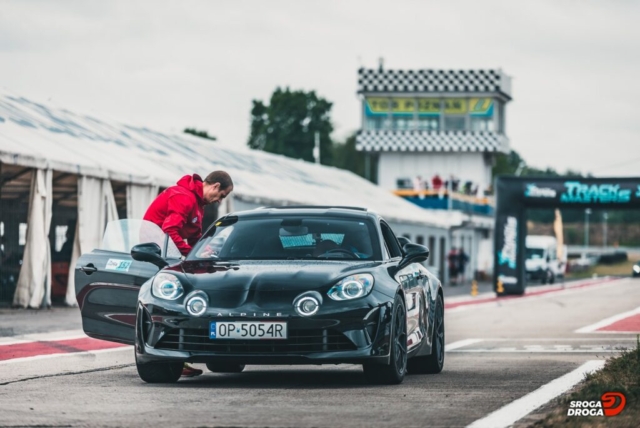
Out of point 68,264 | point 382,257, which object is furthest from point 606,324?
point 382,257

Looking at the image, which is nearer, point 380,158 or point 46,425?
point 46,425

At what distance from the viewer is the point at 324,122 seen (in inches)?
4668

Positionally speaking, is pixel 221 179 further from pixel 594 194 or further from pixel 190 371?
pixel 594 194

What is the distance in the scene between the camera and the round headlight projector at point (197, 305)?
30.1 feet

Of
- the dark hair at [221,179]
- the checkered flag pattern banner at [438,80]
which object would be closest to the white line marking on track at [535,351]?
the dark hair at [221,179]

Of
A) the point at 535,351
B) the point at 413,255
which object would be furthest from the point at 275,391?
the point at 535,351

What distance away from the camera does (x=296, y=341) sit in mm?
9125

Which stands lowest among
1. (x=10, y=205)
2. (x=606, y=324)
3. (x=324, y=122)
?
(x=606, y=324)

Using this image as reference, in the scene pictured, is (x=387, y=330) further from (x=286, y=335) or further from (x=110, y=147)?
(x=110, y=147)

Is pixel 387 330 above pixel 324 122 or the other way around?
the other way around

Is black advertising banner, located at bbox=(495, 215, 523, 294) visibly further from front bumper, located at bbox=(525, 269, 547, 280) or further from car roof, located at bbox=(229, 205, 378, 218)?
car roof, located at bbox=(229, 205, 378, 218)

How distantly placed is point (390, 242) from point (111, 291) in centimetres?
222

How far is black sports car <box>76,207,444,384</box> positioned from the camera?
912cm

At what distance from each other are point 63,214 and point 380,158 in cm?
7241
